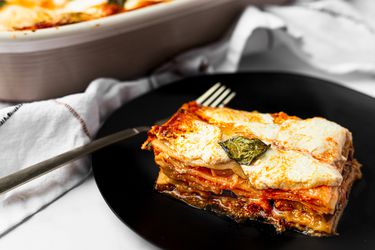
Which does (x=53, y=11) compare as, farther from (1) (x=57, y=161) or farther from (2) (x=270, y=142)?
(2) (x=270, y=142)

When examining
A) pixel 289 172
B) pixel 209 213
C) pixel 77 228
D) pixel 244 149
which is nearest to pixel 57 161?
pixel 77 228

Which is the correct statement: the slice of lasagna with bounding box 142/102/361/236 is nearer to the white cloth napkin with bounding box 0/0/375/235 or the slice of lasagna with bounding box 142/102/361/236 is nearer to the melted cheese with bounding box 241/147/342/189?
the melted cheese with bounding box 241/147/342/189

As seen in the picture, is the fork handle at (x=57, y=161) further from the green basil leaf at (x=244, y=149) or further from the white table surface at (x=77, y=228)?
the green basil leaf at (x=244, y=149)

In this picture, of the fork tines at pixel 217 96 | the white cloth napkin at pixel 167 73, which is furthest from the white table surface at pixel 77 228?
the fork tines at pixel 217 96

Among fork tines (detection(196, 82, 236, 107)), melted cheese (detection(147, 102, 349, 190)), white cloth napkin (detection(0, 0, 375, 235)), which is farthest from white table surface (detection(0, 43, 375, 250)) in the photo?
fork tines (detection(196, 82, 236, 107))

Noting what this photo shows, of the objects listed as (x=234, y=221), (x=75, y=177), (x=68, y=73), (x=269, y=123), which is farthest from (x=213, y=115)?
(x=68, y=73)

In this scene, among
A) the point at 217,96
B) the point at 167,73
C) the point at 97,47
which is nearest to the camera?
the point at 97,47

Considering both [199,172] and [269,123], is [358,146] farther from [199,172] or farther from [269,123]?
[199,172]
